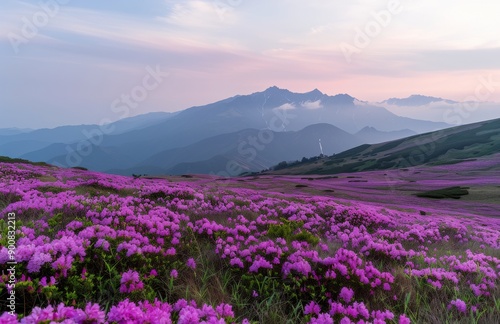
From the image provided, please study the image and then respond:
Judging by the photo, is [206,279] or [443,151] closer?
[206,279]

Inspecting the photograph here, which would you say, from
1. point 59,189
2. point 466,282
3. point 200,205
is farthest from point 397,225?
point 59,189

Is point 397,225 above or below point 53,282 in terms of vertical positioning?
below

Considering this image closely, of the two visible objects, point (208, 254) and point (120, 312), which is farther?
point (208, 254)

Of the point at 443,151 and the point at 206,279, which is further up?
the point at 206,279

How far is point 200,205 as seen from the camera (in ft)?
40.8

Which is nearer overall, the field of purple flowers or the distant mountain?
the field of purple flowers

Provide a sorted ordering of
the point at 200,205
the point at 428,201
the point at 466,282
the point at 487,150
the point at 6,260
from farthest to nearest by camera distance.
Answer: the point at 487,150
the point at 428,201
the point at 200,205
the point at 466,282
the point at 6,260

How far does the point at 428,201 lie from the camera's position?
34.5 m

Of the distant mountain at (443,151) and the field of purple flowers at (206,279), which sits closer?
the field of purple flowers at (206,279)

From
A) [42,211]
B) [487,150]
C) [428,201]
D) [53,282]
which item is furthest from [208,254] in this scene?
[487,150]

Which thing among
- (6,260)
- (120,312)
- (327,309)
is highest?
(6,260)

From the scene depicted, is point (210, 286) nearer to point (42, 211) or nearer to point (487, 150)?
point (42, 211)

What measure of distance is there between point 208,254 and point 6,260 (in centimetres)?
341

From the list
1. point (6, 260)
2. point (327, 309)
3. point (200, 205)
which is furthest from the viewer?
point (200, 205)
